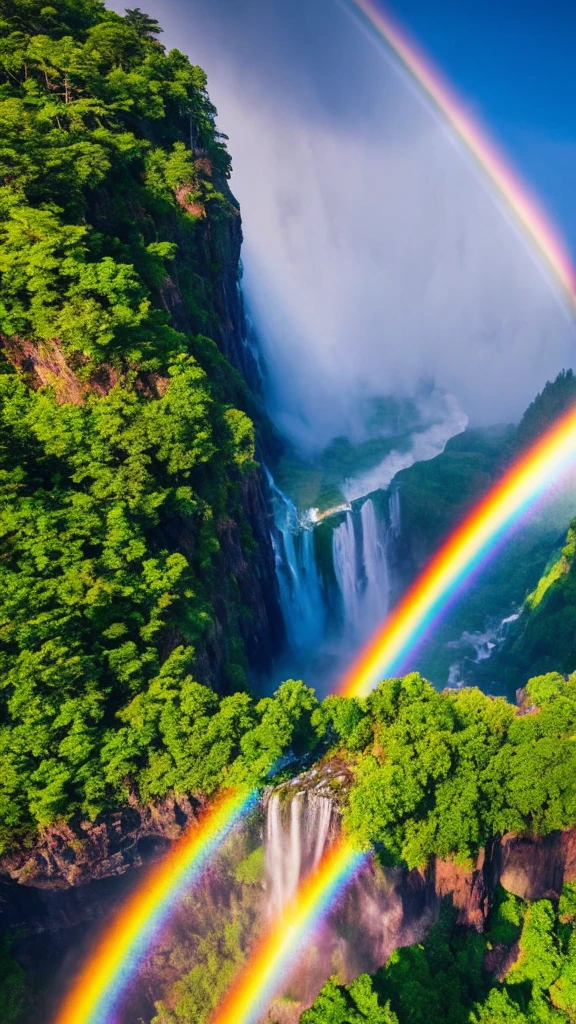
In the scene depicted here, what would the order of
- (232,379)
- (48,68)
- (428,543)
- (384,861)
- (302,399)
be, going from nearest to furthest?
1. (384,861)
2. (48,68)
3. (232,379)
4. (428,543)
5. (302,399)

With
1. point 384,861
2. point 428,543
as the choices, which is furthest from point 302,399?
point 384,861

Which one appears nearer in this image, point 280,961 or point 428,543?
point 280,961

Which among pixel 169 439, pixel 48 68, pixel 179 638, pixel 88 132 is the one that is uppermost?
pixel 48 68

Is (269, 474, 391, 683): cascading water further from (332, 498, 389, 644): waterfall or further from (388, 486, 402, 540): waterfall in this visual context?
(388, 486, 402, 540): waterfall

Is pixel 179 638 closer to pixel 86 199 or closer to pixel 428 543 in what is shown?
pixel 86 199

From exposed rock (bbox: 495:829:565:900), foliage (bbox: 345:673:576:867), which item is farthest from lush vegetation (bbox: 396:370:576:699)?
foliage (bbox: 345:673:576:867)
